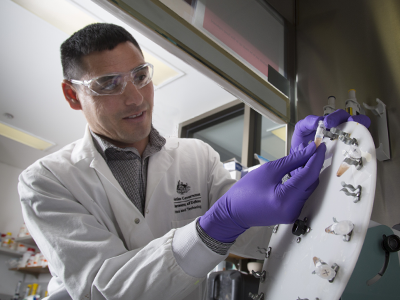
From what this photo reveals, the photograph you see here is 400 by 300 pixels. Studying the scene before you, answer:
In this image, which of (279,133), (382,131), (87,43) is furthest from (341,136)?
(279,133)

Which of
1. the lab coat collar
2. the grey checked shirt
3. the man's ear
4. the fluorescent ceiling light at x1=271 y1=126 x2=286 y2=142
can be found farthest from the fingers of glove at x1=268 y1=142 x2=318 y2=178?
the fluorescent ceiling light at x1=271 y1=126 x2=286 y2=142

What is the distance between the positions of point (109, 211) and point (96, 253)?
0.84 feet

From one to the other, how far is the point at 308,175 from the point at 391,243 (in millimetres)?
289

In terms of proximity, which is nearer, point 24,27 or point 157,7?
point 157,7

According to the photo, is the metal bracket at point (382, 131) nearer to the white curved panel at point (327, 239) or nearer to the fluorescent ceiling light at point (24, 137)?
the white curved panel at point (327, 239)

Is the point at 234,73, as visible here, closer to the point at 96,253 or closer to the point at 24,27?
the point at 96,253

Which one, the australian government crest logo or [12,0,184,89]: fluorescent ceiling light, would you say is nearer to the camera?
the australian government crest logo

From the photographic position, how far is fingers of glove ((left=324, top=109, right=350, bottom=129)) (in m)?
0.79

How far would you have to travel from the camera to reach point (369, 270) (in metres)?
0.72

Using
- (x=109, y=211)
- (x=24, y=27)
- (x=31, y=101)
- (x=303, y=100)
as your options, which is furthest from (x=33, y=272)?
(x=303, y=100)

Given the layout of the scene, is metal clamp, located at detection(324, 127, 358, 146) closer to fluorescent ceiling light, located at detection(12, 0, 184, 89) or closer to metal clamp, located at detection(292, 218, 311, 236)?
metal clamp, located at detection(292, 218, 311, 236)

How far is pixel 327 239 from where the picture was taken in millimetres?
574

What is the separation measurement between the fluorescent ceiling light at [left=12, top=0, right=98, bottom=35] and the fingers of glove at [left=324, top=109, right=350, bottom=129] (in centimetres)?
217

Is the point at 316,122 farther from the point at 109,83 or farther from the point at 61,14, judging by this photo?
the point at 61,14
